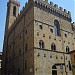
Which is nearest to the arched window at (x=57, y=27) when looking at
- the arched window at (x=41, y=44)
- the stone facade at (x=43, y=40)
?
the stone facade at (x=43, y=40)

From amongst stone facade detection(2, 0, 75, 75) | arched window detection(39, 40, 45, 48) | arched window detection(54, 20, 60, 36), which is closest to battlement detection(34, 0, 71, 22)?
stone facade detection(2, 0, 75, 75)

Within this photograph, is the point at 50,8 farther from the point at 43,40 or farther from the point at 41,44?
the point at 41,44

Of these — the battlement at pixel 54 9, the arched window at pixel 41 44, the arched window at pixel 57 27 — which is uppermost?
the battlement at pixel 54 9

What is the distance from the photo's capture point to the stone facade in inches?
890

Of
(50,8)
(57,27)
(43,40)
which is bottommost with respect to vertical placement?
(43,40)

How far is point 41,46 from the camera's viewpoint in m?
23.3

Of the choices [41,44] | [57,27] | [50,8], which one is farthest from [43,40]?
[50,8]

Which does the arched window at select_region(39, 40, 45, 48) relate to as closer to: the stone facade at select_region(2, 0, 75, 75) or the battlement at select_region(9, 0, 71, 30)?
the stone facade at select_region(2, 0, 75, 75)

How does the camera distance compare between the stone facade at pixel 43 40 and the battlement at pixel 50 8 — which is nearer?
the stone facade at pixel 43 40

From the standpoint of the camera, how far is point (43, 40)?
Result: 23.7m

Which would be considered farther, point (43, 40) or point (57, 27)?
point (57, 27)

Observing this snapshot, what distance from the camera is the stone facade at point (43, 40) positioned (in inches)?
890

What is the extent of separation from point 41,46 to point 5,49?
678 inches

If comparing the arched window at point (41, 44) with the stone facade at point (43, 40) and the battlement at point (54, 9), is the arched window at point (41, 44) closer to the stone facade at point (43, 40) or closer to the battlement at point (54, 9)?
the stone facade at point (43, 40)
